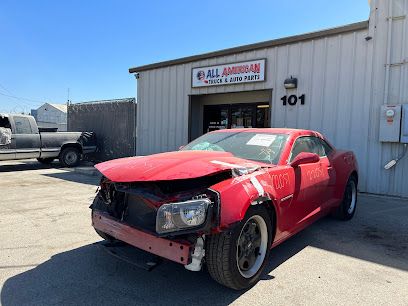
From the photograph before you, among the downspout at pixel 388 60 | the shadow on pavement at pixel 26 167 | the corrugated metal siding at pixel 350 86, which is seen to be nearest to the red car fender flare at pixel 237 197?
the corrugated metal siding at pixel 350 86

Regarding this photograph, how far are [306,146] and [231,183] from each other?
2.12 m

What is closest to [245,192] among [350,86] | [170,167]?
[170,167]

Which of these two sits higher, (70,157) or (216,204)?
(216,204)

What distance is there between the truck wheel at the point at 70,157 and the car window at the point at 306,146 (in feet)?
35.1

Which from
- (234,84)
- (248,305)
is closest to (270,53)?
(234,84)

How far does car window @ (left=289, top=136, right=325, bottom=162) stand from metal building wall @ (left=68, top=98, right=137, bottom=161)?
10.1 meters

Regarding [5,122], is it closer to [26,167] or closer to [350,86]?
[26,167]

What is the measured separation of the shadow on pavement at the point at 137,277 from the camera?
3080 mm

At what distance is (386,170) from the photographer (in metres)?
8.27

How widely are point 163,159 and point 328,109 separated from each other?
21.4 ft

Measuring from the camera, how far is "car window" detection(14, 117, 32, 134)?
1216 cm

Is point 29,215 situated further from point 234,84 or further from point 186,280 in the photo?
point 234,84

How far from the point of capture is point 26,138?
40.4 ft

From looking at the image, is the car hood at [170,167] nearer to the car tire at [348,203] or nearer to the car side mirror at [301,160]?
the car side mirror at [301,160]
